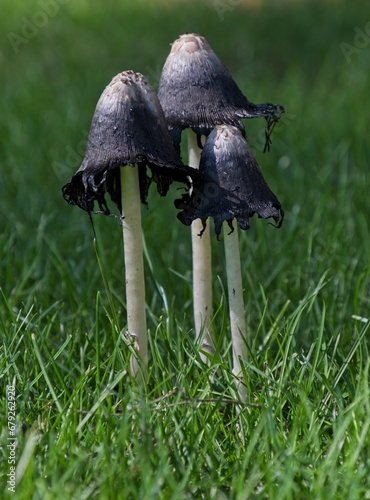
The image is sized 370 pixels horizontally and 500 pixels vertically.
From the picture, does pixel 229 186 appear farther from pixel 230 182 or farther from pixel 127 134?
pixel 127 134

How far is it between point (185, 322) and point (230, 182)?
31.5 inches

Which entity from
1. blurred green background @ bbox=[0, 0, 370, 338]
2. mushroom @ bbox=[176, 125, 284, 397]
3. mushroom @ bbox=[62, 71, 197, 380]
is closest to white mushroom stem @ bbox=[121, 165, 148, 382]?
mushroom @ bbox=[62, 71, 197, 380]

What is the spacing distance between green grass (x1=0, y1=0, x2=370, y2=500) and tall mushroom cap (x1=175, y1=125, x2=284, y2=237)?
352 mm

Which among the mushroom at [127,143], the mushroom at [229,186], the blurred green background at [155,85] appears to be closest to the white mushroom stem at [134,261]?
the mushroom at [127,143]

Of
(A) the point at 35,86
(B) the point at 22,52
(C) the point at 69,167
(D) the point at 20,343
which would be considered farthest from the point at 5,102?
(D) the point at 20,343

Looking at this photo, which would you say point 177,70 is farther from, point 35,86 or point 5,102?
point 35,86

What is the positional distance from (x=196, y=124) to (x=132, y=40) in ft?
17.5

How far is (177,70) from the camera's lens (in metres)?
2.10

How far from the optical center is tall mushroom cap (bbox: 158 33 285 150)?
208 cm

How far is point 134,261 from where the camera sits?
2148 mm

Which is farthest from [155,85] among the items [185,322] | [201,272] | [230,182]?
[230,182]

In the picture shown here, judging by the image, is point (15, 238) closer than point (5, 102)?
Yes

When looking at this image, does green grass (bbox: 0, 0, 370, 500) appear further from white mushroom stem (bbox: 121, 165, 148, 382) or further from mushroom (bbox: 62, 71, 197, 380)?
mushroom (bbox: 62, 71, 197, 380)

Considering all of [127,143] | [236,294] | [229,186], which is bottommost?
[236,294]
